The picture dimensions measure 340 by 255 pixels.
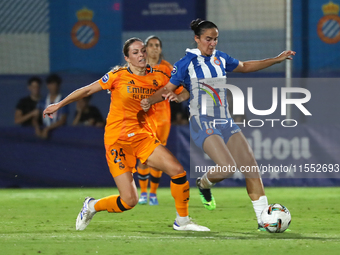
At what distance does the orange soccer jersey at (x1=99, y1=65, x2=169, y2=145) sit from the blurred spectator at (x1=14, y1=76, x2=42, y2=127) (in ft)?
18.1

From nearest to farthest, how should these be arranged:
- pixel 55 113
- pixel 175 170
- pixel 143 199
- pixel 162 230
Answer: pixel 175 170 → pixel 162 230 → pixel 143 199 → pixel 55 113

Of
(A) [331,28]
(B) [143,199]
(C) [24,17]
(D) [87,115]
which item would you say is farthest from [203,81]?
(C) [24,17]

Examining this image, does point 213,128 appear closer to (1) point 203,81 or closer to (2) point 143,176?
(1) point 203,81

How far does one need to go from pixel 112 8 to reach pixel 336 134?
17.8 feet

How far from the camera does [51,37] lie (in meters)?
12.8

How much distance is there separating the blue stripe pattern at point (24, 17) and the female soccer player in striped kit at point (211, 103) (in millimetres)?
7125

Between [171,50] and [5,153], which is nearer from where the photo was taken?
[5,153]

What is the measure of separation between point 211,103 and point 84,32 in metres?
6.87

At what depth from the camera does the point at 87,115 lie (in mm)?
11703

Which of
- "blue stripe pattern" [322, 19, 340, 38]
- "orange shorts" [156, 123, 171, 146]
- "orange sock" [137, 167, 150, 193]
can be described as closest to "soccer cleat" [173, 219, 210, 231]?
"orange shorts" [156, 123, 171, 146]

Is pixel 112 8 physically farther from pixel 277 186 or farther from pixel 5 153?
pixel 277 186

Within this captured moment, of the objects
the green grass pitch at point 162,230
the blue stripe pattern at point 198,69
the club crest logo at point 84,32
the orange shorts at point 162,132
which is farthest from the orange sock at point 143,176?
the club crest logo at point 84,32

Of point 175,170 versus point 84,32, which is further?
point 84,32

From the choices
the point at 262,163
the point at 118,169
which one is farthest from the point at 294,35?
the point at 118,169
